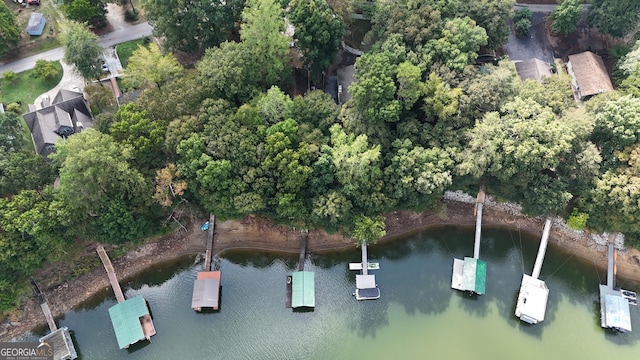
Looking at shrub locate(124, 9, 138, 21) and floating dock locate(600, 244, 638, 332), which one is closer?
floating dock locate(600, 244, 638, 332)

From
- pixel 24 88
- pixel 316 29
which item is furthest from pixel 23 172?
pixel 316 29

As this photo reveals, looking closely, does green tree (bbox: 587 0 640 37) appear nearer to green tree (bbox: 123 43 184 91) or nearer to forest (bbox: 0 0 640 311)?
forest (bbox: 0 0 640 311)

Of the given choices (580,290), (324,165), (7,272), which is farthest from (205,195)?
(580,290)

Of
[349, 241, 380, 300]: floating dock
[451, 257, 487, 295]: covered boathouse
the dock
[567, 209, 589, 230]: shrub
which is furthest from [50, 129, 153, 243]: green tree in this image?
[567, 209, 589, 230]: shrub

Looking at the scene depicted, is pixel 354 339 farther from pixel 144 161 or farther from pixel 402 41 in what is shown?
pixel 402 41

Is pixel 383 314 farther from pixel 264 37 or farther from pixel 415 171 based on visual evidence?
pixel 264 37

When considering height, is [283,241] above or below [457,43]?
below

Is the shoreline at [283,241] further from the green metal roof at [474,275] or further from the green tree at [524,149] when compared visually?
the green tree at [524,149]

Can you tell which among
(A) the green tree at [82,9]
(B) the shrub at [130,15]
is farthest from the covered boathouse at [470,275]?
(A) the green tree at [82,9]
